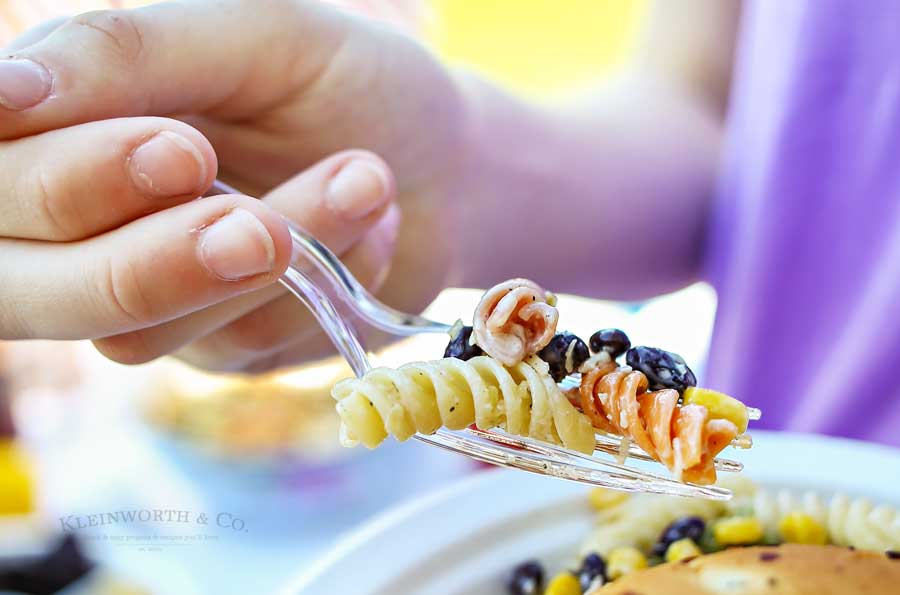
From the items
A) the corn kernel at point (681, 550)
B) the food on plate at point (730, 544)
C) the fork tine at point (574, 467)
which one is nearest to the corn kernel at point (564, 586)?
the food on plate at point (730, 544)

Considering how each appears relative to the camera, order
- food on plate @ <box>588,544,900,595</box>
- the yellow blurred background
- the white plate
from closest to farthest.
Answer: food on plate @ <box>588,544,900,595</box>, the white plate, the yellow blurred background

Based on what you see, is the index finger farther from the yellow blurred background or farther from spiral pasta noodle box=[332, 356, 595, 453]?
the yellow blurred background

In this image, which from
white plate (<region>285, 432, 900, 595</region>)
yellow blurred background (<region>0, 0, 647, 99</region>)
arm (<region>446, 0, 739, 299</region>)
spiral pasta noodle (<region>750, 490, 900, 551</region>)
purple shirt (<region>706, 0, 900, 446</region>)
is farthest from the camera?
→ yellow blurred background (<region>0, 0, 647, 99</region>)

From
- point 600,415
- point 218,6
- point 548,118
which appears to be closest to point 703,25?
point 548,118

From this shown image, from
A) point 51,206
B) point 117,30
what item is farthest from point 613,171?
point 51,206

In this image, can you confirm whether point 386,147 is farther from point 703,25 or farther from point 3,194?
point 703,25

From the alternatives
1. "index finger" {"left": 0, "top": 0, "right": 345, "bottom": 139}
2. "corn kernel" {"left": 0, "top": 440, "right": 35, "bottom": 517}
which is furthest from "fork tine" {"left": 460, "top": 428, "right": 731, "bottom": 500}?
"corn kernel" {"left": 0, "top": 440, "right": 35, "bottom": 517}

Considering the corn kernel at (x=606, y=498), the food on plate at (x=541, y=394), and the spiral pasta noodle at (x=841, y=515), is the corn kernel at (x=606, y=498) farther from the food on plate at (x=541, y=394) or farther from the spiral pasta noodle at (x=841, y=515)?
the food on plate at (x=541, y=394)
